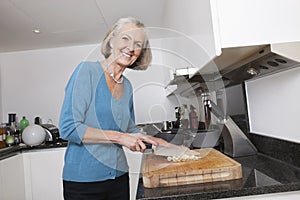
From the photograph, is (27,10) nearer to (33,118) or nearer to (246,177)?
(33,118)

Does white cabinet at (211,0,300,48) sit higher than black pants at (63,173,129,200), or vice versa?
white cabinet at (211,0,300,48)

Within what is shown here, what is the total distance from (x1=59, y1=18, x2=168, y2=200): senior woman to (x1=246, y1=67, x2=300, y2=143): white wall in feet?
1.60

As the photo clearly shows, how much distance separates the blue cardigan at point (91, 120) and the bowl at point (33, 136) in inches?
64.2

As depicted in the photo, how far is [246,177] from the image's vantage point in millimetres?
969

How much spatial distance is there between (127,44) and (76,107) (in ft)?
0.93

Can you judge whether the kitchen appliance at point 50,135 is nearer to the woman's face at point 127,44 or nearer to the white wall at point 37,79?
the white wall at point 37,79

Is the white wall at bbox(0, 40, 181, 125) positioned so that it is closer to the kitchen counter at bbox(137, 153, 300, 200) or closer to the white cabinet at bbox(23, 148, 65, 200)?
the white cabinet at bbox(23, 148, 65, 200)

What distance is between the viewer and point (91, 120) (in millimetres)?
1089

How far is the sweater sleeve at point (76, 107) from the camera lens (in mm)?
1017

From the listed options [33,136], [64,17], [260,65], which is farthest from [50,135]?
[260,65]

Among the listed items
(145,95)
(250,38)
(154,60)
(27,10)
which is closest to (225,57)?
(250,38)

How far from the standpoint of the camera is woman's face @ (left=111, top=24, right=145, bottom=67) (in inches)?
39.5

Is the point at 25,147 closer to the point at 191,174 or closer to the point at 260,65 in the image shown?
the point at 191,174

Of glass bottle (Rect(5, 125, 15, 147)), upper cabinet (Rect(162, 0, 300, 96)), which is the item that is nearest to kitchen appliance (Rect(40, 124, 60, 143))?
glass bottle (Rect(5, 125, 15, 147))
